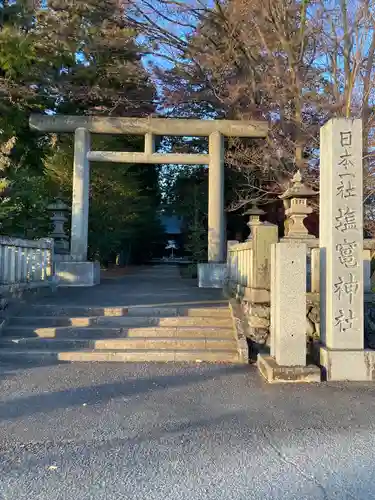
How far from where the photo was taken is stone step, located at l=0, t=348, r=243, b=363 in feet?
18.2

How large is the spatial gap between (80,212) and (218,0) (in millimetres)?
6892

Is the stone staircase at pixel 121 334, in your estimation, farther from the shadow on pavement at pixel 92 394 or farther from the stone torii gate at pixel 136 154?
the stone torii gate at pixel 136 154

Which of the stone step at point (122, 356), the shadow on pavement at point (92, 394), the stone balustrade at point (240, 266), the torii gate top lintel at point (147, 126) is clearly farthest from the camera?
the torii gate top lintel at point (147, 126)

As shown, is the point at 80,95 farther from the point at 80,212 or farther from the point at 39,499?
the point at 39,499

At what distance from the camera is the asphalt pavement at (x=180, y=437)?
260cm

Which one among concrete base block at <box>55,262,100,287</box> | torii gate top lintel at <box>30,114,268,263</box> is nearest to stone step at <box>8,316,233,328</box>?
concrete base block at <box>55,262,100,287</box>

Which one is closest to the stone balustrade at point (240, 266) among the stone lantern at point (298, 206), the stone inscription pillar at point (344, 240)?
the stone lantern at point (298, 206)

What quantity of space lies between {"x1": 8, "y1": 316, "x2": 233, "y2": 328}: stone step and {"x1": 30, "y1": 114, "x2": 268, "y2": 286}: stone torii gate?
4.52 m

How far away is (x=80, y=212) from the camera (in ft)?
37.4

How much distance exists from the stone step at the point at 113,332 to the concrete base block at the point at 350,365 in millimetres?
1669

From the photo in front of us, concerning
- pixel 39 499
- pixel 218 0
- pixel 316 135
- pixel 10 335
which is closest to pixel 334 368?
pixel 39 499

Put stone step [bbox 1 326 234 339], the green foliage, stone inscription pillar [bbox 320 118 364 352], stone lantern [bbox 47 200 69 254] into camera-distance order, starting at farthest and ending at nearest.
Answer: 1. stone lantern [bbox 47 200 69 254]
2. the green foliage
3. stone step [bbox 1 326 234 339]
4. stone inscription pillar [bbox 320 118 364 352]

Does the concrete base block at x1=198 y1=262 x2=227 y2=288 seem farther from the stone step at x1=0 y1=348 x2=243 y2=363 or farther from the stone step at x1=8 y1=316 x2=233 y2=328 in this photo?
the stone step at x1=0 y1=348 x2=243 y2=363

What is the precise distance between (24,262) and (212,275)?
5.18m
